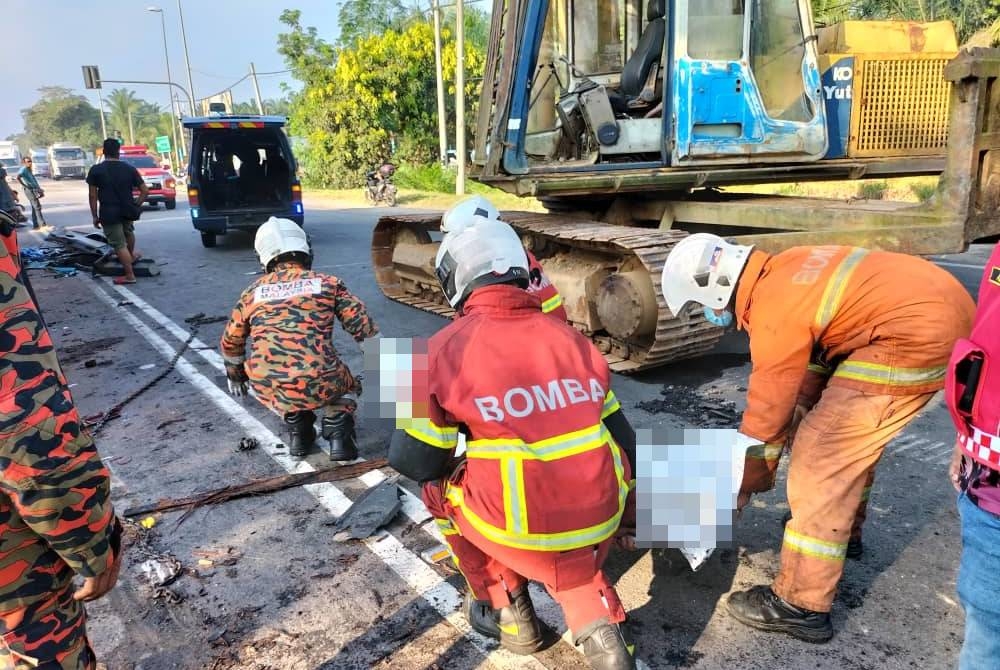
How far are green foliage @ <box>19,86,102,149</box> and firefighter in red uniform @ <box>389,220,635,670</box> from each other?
10950 centimetres

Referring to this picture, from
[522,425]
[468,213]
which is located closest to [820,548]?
[522,425]

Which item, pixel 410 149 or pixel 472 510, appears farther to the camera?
pixel 410 149

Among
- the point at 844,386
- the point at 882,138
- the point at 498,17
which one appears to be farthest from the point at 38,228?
the point at 844,386

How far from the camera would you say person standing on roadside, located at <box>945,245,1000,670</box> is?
167cm

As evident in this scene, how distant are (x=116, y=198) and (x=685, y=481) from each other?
9.56 m

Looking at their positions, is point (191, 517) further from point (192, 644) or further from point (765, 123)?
point (765, 123)

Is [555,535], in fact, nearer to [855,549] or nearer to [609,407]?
[609,407]

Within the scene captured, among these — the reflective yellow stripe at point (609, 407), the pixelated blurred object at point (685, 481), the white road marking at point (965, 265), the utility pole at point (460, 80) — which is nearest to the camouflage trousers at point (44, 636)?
the reflective yellow stripe at point (609, 407)

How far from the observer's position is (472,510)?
2.45m

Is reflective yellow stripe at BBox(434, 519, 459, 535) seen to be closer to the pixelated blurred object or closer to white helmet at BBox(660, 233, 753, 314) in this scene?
the pixelated blurred object

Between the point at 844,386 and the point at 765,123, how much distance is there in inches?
151

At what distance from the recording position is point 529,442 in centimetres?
227

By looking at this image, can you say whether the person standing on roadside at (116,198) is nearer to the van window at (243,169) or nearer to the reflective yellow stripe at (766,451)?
the van window at (243,169)

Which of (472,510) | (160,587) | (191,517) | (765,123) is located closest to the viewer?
(472,510)
